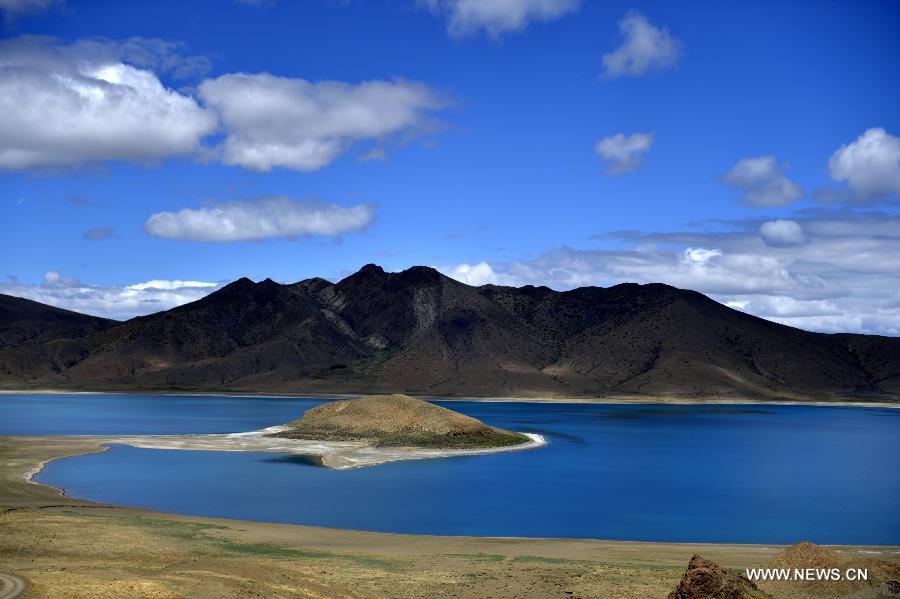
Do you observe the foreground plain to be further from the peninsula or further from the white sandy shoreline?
the peninsula

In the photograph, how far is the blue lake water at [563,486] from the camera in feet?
152

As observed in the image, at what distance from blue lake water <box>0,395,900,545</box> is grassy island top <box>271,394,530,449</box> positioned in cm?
624

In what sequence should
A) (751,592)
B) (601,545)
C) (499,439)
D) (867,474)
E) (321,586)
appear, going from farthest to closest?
(499,439)
(867,474)
(601,545)
(321,586)
(751,592)

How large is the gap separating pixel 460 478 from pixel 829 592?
139 ft

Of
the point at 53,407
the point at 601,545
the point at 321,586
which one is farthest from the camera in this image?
the point at 53,407

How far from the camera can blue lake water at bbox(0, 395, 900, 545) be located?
152 ft

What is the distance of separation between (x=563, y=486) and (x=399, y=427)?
31805 mm

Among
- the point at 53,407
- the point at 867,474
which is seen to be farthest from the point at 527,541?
the point at 53,407

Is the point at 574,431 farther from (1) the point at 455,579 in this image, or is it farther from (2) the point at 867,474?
(1) the point at 455,579

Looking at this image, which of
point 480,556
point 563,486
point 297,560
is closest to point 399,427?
point 563,486

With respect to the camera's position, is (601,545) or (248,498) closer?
(601,545)

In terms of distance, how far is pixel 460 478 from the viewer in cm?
6481

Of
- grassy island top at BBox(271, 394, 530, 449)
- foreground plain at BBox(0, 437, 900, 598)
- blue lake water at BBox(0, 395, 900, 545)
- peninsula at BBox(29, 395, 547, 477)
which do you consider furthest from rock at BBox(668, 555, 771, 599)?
grassy island top at BBox(271, 394, 530, 449)

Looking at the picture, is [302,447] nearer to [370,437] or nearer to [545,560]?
[370,437]
